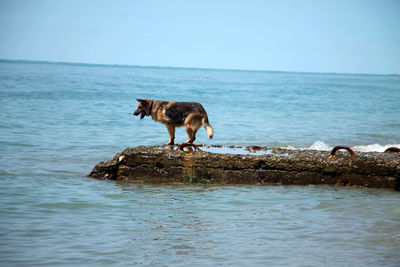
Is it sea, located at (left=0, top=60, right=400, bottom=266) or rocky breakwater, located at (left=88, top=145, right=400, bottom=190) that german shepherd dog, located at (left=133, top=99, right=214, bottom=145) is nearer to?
rocky breakwater, located at (left=88, top=145, right=400, bottom=190)

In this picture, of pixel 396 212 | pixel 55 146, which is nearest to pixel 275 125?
pixel 55 146

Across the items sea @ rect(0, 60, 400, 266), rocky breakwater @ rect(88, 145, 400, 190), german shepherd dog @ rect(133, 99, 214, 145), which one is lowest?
sea @ rect(0, 60, 400, 266)

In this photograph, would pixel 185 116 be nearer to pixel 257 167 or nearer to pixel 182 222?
pixel 257 167

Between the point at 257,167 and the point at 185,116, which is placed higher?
the point at 185,116

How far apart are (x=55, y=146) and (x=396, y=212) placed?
1005 centimetres

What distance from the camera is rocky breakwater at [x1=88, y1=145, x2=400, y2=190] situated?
7.89m

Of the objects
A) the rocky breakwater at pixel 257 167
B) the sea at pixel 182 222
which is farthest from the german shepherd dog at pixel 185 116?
the sea at pixel 182 222

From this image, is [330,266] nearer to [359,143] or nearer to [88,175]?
[88,175]

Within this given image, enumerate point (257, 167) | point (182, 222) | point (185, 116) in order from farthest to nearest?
point (185, 116) < point (257, 167) < point (182, 222)

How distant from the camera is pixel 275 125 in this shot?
22.0m

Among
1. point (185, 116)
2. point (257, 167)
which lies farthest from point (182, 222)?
point (185, 116)

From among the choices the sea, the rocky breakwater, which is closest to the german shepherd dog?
the rocky breakwater

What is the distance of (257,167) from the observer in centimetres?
814

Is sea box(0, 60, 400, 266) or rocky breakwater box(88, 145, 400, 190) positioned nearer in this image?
sea box(0, 60, 400, 266)
